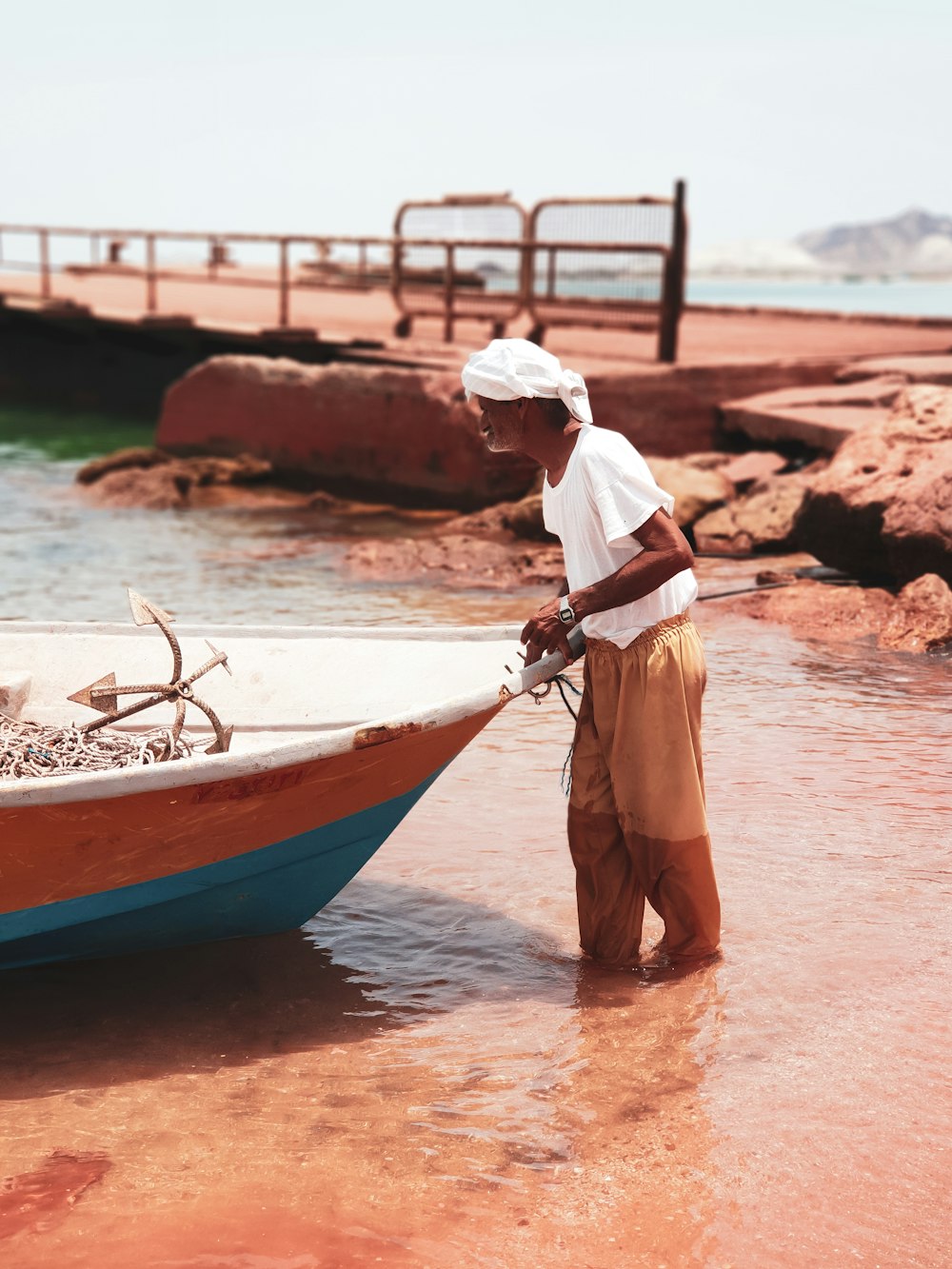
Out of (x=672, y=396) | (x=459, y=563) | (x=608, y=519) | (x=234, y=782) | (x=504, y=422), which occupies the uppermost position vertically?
(x=504, y=422)

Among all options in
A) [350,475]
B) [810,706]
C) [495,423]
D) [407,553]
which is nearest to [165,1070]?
[495,423]

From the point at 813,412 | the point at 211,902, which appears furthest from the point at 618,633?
the point at 813,412

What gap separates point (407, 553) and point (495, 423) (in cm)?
644

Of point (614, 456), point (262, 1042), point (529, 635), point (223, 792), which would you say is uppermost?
point (614, 456)

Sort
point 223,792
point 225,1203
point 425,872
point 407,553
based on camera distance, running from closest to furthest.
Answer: point 225,1203, point 223,792, point 425,872, point 407,553

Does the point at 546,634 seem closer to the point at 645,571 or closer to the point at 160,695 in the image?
the point at 645,571

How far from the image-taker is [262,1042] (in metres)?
3.80

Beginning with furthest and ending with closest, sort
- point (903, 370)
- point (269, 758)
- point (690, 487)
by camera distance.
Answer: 1. point (903, 370)
2. point (690, 487)
3. point (269, 758)

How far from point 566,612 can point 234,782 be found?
34.0 inches

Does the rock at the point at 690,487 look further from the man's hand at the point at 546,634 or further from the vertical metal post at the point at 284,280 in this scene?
the man's hand at the point at 546,634

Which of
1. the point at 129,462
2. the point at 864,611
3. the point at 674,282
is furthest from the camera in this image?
the point at 129,462

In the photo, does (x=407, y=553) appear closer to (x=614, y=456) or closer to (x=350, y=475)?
(x=350, y=475)

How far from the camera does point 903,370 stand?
12.0 m

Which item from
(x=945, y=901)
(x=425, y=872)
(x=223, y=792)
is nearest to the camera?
(x=223, y=792)
